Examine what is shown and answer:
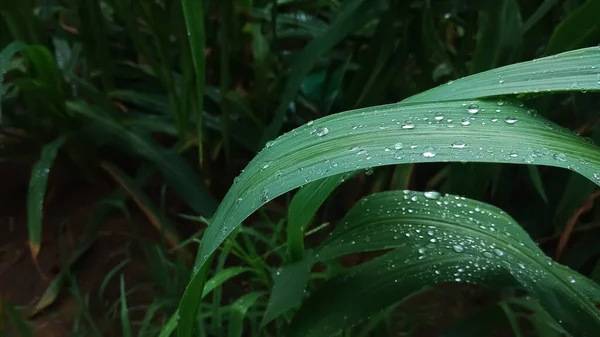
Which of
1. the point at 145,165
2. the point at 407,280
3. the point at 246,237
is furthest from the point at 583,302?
the point at 145,165

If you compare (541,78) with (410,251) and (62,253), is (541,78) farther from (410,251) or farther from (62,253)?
(62,253)

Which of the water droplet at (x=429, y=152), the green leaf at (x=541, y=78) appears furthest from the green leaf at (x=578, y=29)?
the water droplet at (x=429, y=152)

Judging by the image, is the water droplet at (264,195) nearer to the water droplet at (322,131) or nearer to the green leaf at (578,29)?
the water droplet at (322,131)

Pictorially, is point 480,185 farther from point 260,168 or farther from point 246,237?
point 260,168

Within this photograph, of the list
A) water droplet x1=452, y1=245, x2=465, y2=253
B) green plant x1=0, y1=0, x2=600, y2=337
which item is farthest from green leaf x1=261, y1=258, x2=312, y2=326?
water droplet x1=452, y1=245, x2=465, y2=253

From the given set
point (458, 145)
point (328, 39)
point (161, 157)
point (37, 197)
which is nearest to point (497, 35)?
point (328, 39)

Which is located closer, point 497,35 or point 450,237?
point 450,237
